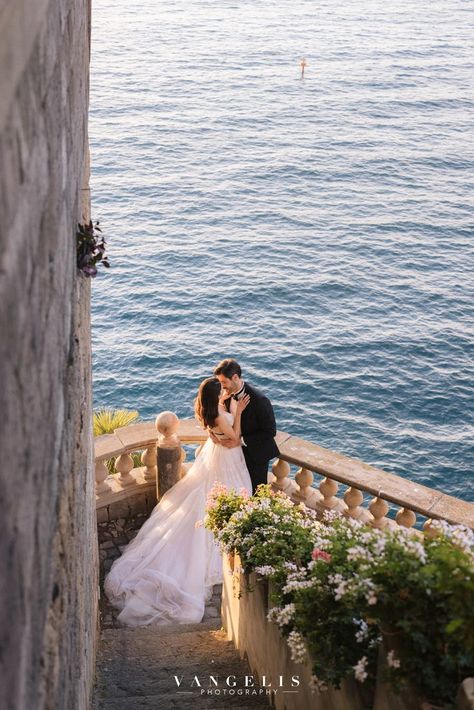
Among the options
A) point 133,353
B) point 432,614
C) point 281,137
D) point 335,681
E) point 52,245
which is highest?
point 52,245

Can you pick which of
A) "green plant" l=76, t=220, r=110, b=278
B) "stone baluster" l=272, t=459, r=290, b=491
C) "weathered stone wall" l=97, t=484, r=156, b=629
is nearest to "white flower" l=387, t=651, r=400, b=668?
"green plant" l=76, t=220, r=110, b=278

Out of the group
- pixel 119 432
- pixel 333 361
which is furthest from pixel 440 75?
pixel 119 432

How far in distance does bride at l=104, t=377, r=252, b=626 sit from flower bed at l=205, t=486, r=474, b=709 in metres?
2.68

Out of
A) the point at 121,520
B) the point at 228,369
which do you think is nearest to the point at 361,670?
the point at 228,369

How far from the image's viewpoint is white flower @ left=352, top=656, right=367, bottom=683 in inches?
142

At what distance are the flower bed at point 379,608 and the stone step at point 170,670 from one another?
3.01ft

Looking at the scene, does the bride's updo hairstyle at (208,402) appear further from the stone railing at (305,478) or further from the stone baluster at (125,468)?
the stone baluster at (125,468)

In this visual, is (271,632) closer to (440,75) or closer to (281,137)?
(281,137)

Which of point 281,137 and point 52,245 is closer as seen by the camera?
point 52,245

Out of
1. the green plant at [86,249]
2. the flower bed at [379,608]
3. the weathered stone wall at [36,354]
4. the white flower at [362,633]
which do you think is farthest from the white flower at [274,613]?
the green plant at [86,249]

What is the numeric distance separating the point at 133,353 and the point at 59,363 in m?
18.4

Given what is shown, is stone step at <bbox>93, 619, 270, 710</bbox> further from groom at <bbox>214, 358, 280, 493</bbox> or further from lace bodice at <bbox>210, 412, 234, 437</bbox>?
lace bodice at <bbox>210, 412, 234, 437</bbox>

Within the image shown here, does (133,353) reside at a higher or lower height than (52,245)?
lower

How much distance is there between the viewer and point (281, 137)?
36.2 meters
